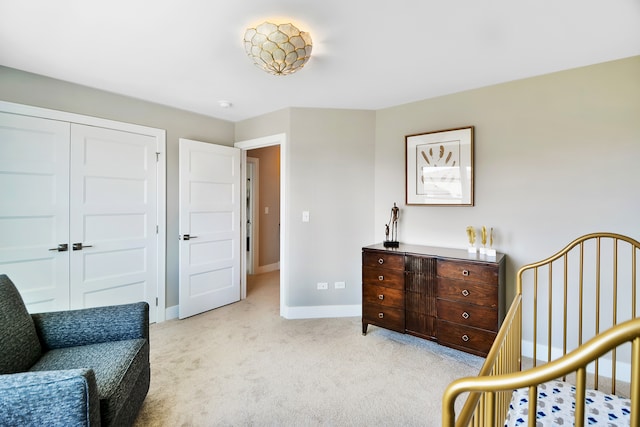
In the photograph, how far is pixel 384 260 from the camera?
9.00 feet

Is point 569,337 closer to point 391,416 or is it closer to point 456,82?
point 391,416

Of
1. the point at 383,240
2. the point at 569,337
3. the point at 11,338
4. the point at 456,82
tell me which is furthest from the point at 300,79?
the point at 569,337

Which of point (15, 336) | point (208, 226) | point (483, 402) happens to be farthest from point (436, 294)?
point (15, 336)

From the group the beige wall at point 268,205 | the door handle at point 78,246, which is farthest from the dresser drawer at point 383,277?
the beige wall at point 268,205

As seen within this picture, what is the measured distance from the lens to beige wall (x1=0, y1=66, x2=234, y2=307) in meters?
2.40

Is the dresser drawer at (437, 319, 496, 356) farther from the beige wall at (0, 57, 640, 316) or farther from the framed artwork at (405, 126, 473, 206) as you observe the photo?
the framed artwork at (405, 126, 473, 206)

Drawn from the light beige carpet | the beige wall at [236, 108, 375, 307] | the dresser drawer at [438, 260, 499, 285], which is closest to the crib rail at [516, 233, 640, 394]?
the dresser drawer at [438, 260, 499, 285]

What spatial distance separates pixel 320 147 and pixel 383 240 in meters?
1.27

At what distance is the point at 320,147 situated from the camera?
10.8ft

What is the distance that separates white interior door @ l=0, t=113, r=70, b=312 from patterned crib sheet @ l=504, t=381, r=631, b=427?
11.1 ft

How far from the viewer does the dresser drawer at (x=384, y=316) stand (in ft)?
8.81

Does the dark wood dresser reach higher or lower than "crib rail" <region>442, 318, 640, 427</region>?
lower

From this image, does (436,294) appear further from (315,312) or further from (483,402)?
(483,402)

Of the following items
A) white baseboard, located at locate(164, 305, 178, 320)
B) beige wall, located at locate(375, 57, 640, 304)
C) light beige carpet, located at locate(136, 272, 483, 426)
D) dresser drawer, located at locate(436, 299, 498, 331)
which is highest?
beige wall, located at locate(375, 57, 640, 304)
